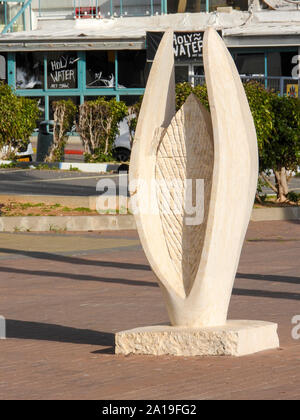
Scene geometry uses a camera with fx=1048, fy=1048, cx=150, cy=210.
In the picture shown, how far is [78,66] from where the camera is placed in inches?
1681

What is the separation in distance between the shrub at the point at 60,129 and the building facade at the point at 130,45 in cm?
779

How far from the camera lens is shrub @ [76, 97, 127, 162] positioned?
29797 millimetres

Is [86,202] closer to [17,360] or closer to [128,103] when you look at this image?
[17,360]

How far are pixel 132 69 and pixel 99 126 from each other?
505 inches

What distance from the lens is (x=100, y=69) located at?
140 feet

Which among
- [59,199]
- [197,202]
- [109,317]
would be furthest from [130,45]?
[197,202]

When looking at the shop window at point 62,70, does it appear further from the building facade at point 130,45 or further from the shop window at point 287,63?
the shop window at point 287,63

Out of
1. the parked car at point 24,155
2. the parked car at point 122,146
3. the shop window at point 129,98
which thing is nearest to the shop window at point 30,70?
the shop window at point 129,98

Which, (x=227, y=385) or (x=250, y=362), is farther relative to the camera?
(x=250, y=362)

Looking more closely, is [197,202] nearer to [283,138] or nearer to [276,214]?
[276,214]

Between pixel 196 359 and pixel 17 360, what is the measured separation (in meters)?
1.34

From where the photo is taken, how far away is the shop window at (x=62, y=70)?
42.8 meters

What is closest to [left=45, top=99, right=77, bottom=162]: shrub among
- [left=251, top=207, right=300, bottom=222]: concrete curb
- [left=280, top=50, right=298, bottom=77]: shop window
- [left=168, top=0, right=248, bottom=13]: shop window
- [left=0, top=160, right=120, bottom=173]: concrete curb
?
[left=0, top=160, right=120, bottom=173]: concrete curb

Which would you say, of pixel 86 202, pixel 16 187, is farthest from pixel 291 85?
pixel 86 202
